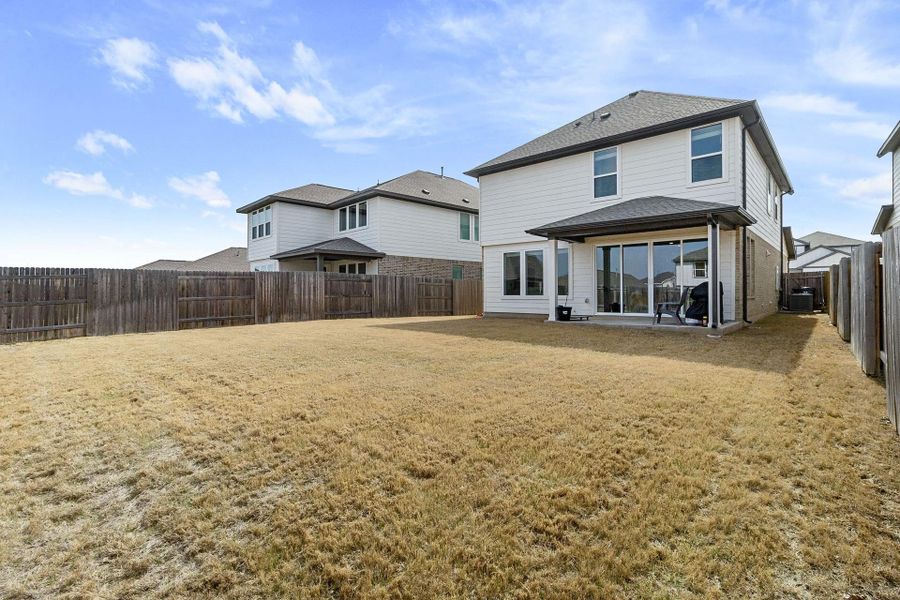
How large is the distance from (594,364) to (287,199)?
63.3ft

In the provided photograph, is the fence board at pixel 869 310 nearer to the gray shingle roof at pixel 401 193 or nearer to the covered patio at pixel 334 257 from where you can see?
the covered patio at pixel 334 257

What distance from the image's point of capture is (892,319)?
3.77 m

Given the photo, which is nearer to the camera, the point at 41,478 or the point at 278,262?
the point at 41,478

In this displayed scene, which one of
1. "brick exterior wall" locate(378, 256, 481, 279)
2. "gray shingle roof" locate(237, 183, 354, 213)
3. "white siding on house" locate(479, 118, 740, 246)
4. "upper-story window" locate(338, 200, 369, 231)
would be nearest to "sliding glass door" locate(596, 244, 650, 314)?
"white siding on house" locate(479, 118, 740, 246)

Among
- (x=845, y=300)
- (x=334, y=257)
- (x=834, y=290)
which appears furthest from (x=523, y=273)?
(x=334, y=257)

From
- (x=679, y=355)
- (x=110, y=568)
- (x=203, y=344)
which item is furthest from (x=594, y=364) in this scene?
(x=203, y=344)

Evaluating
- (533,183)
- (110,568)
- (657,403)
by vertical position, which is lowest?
(110,568)

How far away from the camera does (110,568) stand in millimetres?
2381

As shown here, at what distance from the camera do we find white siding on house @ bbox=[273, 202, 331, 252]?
2153 cm

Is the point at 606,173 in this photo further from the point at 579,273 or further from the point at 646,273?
the point at 646,273

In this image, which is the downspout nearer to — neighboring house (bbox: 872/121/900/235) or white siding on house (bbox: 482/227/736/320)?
white siding on house (bbox: 482/227/736/320)

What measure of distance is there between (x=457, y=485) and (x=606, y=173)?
11869mm

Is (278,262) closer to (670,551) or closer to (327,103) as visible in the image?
(327,103)

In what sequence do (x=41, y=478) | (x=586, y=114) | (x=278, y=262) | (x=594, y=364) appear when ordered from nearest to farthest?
(x=41, y=478) < (x=594, y=364) < (x=586, y=114) < (x=278, y=262)
